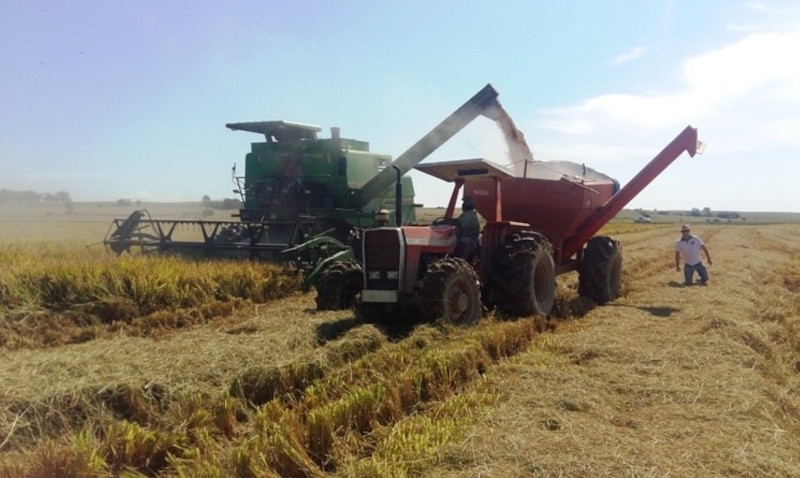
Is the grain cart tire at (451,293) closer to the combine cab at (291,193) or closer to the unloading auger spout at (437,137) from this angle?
the combine cab at (291,193)

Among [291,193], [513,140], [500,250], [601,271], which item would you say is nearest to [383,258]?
[500,250]

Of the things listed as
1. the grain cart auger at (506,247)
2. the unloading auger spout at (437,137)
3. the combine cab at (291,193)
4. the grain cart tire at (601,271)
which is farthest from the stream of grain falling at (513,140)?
Result: the combine cab at (291,193)

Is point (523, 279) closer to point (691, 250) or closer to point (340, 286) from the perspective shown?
point (340, 286)

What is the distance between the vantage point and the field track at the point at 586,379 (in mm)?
3447

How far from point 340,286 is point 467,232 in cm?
175

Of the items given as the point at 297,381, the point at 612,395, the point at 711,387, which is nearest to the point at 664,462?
the point at 612,395

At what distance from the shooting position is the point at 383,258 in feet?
23.6

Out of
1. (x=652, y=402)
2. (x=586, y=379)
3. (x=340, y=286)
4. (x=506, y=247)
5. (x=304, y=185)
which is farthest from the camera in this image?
(x=304, y=185)

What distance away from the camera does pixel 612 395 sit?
4.66 m

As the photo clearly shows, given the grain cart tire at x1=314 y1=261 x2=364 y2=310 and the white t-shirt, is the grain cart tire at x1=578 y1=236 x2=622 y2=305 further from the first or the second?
the grain cart tire at x1=314 y1=261 x2=364 y2=310

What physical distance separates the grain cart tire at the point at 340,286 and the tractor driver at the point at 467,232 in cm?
130

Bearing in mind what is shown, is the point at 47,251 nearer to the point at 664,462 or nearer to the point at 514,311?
the point at 514,311

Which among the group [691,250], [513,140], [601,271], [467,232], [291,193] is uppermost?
[513,140]

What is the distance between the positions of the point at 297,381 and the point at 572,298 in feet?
19.7
